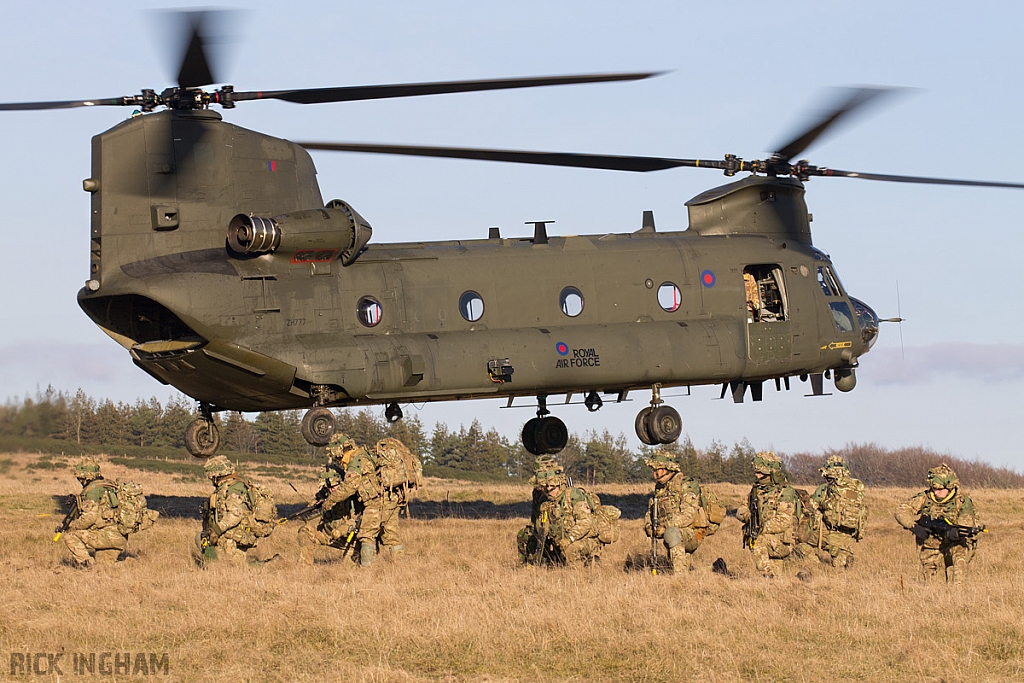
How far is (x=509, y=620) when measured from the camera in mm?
12586

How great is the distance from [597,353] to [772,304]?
411 cm

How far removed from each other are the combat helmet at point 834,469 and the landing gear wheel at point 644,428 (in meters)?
5.65

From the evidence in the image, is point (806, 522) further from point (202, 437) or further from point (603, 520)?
point (202, 437)

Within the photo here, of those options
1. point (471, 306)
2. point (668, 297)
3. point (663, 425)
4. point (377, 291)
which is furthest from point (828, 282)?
point (377, 291)

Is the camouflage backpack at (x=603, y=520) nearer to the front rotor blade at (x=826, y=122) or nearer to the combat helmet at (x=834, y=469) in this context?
the combat helmet at (x=834, y=469)

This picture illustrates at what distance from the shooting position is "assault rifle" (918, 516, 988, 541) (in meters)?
15.5

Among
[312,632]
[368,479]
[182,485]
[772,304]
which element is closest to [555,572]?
[368,479]

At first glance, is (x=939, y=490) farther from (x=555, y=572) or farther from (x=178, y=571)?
(x=178, y=571)

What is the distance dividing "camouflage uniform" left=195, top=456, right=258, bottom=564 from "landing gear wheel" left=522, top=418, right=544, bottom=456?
719 centimetres

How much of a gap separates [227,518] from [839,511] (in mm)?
7861

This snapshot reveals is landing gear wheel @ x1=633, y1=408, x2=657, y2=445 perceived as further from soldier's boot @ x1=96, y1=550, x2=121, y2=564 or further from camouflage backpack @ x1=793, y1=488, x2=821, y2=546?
soldier's boot @ x1=96, y1=550, x2=121, y2=564

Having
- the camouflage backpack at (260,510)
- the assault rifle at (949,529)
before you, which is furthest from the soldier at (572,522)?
the assault rifle at (949,529)

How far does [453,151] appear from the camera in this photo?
1906 centimetres

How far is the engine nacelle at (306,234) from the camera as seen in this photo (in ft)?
58.7
